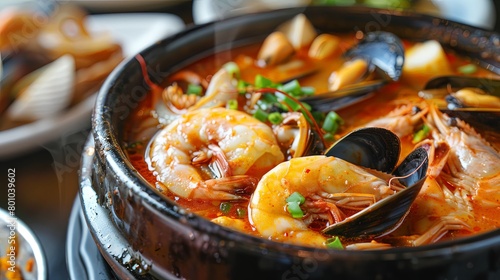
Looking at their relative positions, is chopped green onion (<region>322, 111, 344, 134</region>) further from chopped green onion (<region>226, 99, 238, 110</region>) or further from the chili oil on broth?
chopped green onion (<region>226, 99, 238, 110</region>)

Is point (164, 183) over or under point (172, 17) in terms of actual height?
over

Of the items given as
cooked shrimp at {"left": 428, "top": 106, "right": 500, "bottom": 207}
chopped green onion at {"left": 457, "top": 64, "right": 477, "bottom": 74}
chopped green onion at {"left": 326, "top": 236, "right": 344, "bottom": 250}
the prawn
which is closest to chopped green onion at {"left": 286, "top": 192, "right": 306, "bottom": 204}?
chopped green onion at {"left": 326, "top": 236, "right": 344, "bottom": 250}

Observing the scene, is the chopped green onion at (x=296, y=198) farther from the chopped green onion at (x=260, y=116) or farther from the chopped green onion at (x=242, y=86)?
the chopped green onion at (x=242, y=86)

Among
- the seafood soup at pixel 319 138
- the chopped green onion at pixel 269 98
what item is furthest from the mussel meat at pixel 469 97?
the chopped green onion at pixel 269 98

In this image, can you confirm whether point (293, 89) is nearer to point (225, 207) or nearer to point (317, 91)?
point (317, 91)

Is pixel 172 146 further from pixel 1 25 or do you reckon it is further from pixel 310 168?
pixel 1 25

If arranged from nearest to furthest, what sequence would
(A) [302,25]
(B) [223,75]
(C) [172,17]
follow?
Result: (B) [223,75]
(A) [302,25]
(C) [172,17]

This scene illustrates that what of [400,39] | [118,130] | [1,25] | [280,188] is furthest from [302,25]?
[1,25]
